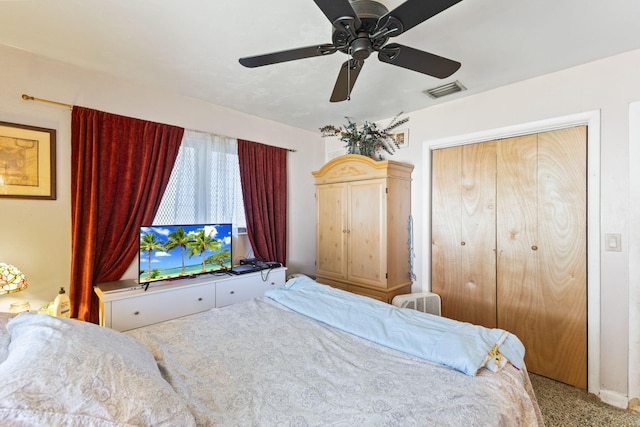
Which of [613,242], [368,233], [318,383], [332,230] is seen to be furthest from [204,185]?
[613,242]

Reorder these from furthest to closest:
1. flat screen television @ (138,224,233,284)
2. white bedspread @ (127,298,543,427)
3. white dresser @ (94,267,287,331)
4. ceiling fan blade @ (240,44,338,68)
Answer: flat screen television @ (138,224,233,284), white dresser @ (94,267,287,331), ceiling fan blade @ (240,44,338,68), white bedspread @ (127,298,543,427)

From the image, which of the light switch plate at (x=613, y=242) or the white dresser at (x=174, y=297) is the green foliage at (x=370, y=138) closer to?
the white dresser at (x=174, y=297)

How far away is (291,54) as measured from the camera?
4.85 ft

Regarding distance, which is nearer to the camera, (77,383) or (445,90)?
(77,383)

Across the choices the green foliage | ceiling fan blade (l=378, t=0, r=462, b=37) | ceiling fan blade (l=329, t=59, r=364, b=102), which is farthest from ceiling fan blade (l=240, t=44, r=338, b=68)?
the green foliage

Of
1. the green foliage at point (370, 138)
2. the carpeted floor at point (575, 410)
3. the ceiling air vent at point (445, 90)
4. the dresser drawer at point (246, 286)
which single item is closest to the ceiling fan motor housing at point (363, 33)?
the ceiling air vent at point (445, 90)

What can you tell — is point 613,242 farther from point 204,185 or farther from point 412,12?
point 204,185

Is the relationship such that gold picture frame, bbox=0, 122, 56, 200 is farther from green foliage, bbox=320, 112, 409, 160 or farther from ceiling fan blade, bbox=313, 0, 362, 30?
green foliage, bbox=320, 112, 409, 160

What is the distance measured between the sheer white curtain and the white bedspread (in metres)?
1.39

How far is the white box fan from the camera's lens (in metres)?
2.68

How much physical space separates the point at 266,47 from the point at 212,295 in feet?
6.91

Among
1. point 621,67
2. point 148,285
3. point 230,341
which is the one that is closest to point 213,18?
point 230,341

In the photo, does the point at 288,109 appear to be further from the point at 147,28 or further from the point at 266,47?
the point at 147,28

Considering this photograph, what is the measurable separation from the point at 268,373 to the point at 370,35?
1.62 m
